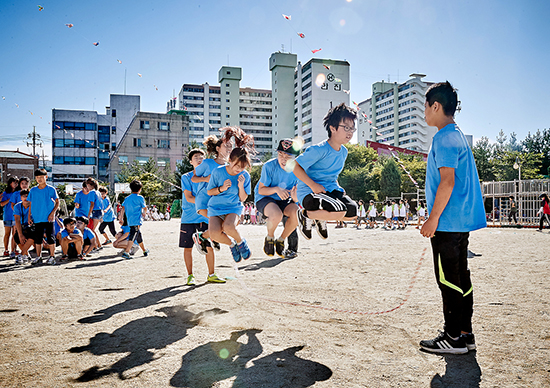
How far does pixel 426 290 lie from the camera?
6.15 metres

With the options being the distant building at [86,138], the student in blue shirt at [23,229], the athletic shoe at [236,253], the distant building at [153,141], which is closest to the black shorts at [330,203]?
the athletic shoe at [236,253]

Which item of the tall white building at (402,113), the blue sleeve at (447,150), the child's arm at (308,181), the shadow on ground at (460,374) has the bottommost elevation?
the shadow on ground at (460,374)

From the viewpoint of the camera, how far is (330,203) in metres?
5.23

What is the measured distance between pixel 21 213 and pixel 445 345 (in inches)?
399

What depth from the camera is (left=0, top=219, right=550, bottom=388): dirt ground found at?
3119mm

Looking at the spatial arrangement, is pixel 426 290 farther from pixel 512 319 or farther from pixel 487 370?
pixel 487 370

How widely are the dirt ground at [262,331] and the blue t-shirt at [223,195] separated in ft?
3.99

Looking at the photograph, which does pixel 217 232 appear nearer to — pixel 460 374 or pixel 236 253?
pixel 236 253

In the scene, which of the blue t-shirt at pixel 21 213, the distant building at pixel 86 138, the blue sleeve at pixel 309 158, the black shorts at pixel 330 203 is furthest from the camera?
the distant building at pixel 86 138

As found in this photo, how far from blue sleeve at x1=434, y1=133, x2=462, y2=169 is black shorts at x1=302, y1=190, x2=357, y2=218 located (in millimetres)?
1663

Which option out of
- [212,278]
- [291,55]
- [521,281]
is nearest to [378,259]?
[521,281]

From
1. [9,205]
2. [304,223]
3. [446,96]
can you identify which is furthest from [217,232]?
[9,205]

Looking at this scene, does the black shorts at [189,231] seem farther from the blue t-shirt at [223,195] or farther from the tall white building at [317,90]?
the tall white building at [317,90]

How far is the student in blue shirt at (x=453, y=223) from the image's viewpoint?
12.0 ft
